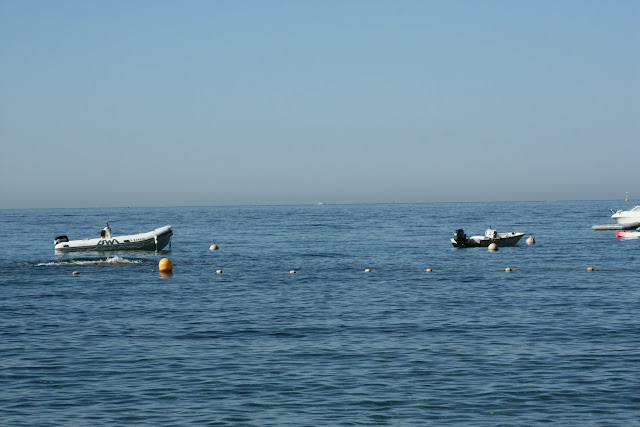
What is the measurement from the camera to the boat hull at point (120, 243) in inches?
2598

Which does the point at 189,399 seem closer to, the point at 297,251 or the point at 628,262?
the point at 628,262

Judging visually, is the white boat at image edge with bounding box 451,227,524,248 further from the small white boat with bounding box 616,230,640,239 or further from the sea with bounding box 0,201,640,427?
the sea with bounding box 0,201,640,427

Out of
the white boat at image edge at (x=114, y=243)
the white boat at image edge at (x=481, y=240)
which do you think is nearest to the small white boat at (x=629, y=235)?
the white boat at image edge at (x=481, y=240)

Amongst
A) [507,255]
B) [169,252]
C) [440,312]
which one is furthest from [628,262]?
[169,252]

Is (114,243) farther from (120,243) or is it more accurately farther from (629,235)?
(629,235)

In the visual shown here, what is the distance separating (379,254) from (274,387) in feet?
156

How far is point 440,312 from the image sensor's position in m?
32.0

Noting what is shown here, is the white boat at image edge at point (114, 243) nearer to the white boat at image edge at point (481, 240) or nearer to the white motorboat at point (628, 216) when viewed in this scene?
the white boat at image edge at point (481, 240)

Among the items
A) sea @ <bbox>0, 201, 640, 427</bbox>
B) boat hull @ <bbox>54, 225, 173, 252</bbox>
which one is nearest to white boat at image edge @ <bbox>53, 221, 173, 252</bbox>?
boat hull @ <bbox>54, 225, 173, 252</bbox>

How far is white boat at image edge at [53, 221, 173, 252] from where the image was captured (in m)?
65.9

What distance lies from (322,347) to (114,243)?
4520 cm

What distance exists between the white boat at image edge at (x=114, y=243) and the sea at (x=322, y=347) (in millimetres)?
15392

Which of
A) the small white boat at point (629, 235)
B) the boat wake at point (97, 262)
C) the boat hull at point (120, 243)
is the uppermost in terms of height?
the boat hull at point (120, 243)

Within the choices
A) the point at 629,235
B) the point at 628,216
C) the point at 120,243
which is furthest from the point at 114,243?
the point at 628,216
